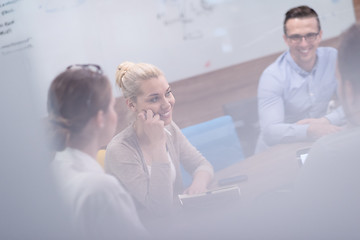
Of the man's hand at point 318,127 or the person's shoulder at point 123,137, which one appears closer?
the person's shoulder at point 123,137

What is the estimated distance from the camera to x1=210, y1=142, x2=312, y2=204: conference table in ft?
5.11

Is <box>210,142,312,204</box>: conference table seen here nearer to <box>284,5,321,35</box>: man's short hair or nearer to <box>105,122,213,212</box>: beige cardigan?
<box>105,122,213,212</box>: beige cardigan

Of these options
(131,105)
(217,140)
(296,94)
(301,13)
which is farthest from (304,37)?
(131,105)

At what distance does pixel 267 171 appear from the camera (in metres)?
1.59

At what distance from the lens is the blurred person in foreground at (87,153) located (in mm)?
1407

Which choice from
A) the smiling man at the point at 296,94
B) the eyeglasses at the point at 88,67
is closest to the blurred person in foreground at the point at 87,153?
the eyeglasses at the point at 88,67

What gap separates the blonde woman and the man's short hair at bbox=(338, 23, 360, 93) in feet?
2.32

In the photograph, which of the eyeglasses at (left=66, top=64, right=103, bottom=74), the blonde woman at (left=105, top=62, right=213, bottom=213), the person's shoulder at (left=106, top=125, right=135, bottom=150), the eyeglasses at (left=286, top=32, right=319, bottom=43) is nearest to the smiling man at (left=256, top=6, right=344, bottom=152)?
the eyeglasses at (left=286, top=32, right=319, bottom=43)

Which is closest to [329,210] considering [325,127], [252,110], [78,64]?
[325,127]

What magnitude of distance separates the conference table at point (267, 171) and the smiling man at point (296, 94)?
3cm

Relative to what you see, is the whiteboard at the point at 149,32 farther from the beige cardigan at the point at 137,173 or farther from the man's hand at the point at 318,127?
the man's hand at the point at 318,127

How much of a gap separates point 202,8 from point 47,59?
1.89 feet

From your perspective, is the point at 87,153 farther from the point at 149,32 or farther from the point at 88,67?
the point at 149,32

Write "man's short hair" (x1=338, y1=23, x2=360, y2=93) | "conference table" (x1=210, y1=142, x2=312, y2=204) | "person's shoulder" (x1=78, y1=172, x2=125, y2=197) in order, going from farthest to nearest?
1. "man's short hair" (x1=338, y1=23, x2=360, y2=93)
2. "conference table" (x1=210, y1=142, x2=312, y2=204)
3. "person's shoulder" (x1=78, y1=172, x2=125, y2=197)
